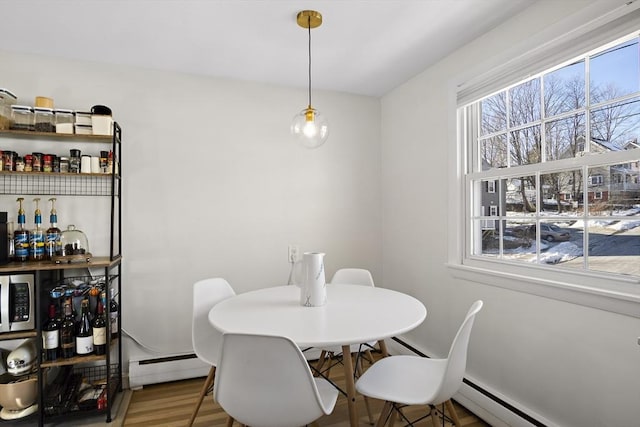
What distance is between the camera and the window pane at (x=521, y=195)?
2.00 m

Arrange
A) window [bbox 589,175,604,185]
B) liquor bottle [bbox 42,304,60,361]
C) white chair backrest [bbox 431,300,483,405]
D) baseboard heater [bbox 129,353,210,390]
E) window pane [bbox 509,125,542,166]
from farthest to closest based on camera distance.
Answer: baseboard heater [bbox 129,353,210,390] → liquor bottle [bbox 42,304,60,361] → window pane [bbox 509,125,542,166] → window [bbox 589,175,604,185] → white chair backrest [bbox 431,300,483,405]

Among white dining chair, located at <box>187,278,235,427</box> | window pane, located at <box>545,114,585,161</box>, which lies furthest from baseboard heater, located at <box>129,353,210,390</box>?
window pane, located at <box>545,114,585,161</box>

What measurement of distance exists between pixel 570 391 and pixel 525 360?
245 mm

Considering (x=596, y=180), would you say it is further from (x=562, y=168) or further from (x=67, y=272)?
(x=67, y=272)

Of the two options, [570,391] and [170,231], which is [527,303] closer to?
[570,391]

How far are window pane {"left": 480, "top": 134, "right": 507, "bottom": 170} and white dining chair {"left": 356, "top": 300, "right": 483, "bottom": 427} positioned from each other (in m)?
1.03

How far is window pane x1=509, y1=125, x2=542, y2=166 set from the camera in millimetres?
1977

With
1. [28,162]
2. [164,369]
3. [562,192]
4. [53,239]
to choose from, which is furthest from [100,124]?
[562,192]

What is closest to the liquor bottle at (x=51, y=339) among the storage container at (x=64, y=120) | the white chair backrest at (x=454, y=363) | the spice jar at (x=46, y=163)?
the spice jar at (x=46, y=163)

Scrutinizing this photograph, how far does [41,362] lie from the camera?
6.82ft

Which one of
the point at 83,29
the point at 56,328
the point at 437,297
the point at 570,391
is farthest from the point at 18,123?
the point at 570,391

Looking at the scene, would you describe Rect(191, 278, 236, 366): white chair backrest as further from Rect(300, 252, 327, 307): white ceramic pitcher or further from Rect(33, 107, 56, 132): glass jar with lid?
Rect(33, 107, 56, 132): glass jar with lid

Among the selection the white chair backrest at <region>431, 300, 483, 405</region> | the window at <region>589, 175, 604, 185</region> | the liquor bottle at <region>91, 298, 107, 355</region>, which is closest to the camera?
the white chair backrest at <region>431, 300, 483, 405</region>

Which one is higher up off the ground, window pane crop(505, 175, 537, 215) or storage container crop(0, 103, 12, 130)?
storage container crop(0, 103, 12, 130)
